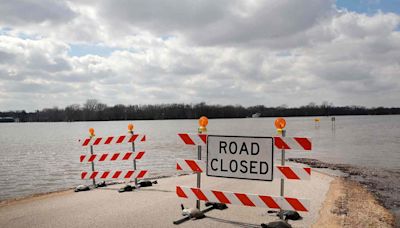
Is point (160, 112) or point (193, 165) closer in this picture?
point (193, 165)

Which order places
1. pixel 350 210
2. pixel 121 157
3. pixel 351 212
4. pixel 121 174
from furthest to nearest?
pixel 121 157 < pixel 121 174 < pixel 350 210 < pixel 351 212

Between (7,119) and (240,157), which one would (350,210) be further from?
(7,119)

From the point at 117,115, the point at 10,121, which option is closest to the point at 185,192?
the point at 117,115

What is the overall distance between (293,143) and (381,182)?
30.8 feet

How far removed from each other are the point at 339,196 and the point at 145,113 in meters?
161

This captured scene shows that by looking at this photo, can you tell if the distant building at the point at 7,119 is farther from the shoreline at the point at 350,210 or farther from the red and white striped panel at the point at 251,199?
the red and white striped panel at the point at 251,199

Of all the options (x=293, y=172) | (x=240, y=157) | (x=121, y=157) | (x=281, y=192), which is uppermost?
(x=240, y=157)

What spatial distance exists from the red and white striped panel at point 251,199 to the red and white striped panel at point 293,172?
0.37 m

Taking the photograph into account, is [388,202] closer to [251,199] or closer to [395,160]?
[251,199]

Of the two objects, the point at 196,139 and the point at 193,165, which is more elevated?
the point at 196,139

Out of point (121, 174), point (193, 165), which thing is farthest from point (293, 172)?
point (121, 174)

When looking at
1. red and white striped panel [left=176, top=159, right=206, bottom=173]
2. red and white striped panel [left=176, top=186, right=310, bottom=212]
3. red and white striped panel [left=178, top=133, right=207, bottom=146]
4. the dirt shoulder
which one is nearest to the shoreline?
the dirt shoulder

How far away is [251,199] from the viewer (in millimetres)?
6402

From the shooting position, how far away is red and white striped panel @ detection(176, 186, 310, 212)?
6.10 metres
